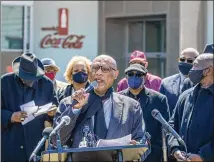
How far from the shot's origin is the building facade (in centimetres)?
1385

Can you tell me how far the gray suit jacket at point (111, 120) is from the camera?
4.77 metres

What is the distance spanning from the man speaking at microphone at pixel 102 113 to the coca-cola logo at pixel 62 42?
30.5 feet

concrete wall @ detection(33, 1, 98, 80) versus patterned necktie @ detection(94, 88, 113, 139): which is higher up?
concrete wall @ detection(33, 1, 98, 80)

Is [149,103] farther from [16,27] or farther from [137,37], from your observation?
[137,37]

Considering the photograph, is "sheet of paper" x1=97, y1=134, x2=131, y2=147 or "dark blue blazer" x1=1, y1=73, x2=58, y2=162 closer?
"sheet of paper" x1=97, y1=134, x2=131, y2=147

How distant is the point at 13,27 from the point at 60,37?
1.14 m

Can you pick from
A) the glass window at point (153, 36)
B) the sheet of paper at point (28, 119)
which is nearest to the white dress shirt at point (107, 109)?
the sheet of paper at point (28, 119)

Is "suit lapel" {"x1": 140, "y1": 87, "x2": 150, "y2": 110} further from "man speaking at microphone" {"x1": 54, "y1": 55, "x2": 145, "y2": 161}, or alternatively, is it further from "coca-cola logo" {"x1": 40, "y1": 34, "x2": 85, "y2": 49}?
"coca-cola logo" {"x1": 40, "y1": 34, "x2": 85, "y2": 49}

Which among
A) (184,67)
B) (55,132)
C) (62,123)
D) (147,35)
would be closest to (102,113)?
(62,123)

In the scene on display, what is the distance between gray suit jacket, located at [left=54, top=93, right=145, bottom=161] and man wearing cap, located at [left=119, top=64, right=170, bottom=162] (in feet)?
3.78

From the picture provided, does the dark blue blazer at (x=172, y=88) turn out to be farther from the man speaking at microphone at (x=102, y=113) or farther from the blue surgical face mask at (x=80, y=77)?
the man speaking at microphone at (x=102, y=113)

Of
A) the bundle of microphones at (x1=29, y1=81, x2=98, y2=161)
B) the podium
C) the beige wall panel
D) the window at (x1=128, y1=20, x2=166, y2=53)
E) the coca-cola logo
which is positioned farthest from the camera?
the window at (x1=128, y1=20, x2=166, y2=53)

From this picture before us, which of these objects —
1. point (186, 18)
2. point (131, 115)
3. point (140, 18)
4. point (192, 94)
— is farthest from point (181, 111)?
point (140, 18)

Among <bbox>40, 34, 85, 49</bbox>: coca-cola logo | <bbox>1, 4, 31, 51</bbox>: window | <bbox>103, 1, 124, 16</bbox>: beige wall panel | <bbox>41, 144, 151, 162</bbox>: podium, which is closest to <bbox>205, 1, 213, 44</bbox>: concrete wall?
<bbox>103, 1, 124, 16</bbox>: beige wall panel
